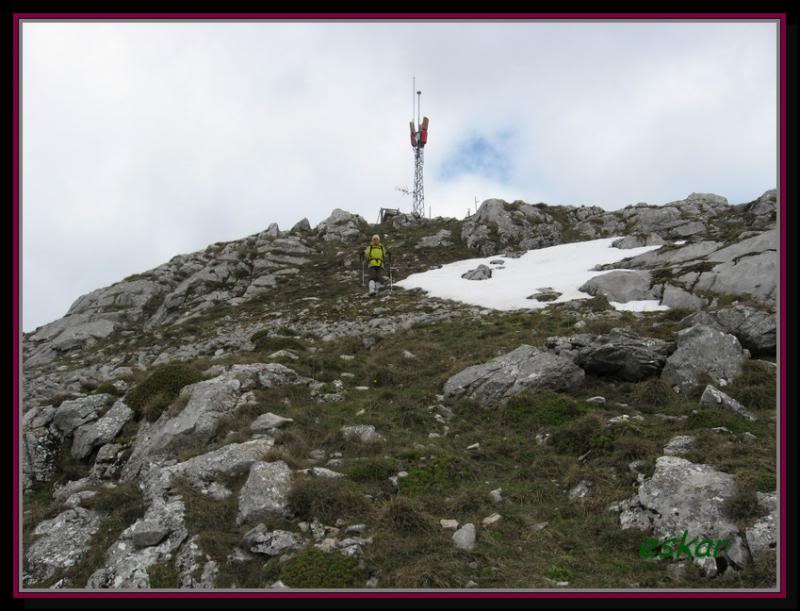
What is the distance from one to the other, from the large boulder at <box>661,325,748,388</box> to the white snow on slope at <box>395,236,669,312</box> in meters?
9.01

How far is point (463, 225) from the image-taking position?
168 ft

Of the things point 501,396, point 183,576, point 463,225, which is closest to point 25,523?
point 183,576

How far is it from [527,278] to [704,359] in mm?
19240

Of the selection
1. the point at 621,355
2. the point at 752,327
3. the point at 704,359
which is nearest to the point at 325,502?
the point at 621,355

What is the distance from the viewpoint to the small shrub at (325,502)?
8.44 metres

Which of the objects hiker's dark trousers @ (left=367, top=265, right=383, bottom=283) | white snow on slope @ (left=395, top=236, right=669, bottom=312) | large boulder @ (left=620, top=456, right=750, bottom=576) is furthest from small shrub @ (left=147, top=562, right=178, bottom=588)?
hiker's dark trousers @ (left=367, top=265, right=383, bottom=283)

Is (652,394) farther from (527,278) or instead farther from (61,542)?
(527,278)

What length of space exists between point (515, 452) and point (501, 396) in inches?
111

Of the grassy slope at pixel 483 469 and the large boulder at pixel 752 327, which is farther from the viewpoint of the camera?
the large boulder at pixel 752 327

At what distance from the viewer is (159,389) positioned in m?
14.3

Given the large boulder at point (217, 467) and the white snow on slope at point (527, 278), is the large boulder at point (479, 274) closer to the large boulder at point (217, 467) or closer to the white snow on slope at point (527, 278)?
the white snow on slope at point (527, 278)

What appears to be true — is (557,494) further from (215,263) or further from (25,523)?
(215,263)

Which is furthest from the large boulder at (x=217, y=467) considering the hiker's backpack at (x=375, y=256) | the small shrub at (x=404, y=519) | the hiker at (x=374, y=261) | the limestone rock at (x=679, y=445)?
the hiker at (x=374, y=261)

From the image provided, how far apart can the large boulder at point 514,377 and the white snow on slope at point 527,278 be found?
35.5ft
